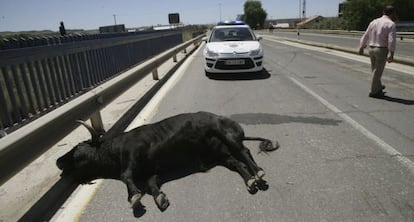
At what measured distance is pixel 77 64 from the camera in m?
7.20

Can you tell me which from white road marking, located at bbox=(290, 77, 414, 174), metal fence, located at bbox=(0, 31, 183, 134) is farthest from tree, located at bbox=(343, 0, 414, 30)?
metal fence, located at bbox=(0, 31, 183, 134)

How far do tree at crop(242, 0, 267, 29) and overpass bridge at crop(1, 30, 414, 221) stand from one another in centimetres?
13486

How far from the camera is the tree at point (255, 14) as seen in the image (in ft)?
447

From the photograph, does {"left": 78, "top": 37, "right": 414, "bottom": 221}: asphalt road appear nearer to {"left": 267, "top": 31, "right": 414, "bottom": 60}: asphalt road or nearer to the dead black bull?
the dead black bull

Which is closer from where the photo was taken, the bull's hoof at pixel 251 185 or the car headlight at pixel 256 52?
the bull's hoof at pixel 251 185

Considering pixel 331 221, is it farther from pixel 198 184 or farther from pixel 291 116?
pixel 291 116

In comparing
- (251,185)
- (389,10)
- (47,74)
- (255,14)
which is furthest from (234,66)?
(255,14)

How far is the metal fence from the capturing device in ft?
15.5

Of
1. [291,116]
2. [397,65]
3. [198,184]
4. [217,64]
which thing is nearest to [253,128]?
[291,116]

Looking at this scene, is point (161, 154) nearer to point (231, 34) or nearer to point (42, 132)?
point (42, 132)

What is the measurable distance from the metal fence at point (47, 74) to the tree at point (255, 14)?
438 ft

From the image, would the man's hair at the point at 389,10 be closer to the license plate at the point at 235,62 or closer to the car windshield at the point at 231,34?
the license plate at the point at 235,62

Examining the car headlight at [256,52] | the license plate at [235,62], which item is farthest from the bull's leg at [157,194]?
the car headlight at [256,52]

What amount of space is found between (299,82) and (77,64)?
238 inches
